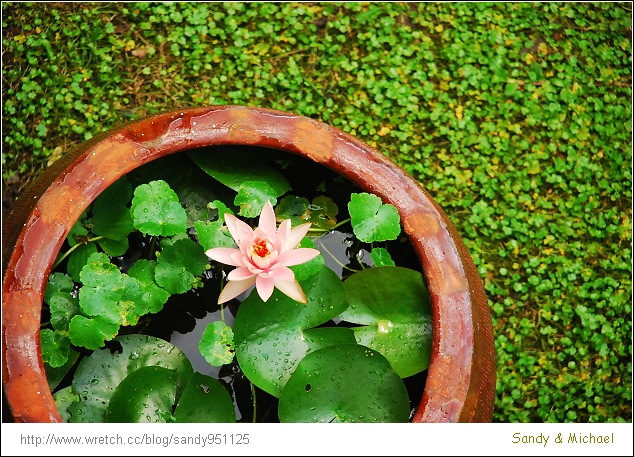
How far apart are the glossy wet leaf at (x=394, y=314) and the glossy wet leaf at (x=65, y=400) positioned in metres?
0.64

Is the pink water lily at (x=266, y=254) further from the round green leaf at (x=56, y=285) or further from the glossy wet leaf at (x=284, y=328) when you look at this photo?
the round green leaf at (x=56, y=285)

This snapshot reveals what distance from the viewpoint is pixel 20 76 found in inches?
75.1

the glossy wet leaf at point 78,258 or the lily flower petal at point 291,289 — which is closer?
the lily flower petal at point 291,289

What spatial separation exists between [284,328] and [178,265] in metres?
0.29

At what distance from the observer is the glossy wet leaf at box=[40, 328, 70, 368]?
1.22 metres

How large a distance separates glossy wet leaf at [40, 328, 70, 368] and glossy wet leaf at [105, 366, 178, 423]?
14 centimetres

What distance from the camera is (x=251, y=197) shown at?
129 cm

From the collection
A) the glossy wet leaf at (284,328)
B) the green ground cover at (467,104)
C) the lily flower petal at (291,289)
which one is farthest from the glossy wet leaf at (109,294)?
the green ground cover at (467,104)

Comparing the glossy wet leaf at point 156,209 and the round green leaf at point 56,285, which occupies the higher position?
the glossy wet leaf at point 156,209

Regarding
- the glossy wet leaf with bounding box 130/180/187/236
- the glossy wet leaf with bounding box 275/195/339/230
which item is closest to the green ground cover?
the glossy wet leaf with bounding box 275/195/339/230

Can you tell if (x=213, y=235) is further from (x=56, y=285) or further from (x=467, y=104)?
(x=467, y=104)

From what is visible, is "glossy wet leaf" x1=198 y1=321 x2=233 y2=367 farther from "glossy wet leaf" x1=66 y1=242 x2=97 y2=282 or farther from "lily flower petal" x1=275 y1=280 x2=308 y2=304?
"glossy wet leaf" x1=66 y1=242 x2=97 y2=282

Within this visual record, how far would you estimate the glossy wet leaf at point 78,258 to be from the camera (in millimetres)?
1312

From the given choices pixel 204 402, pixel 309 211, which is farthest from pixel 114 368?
pixel 309 211
